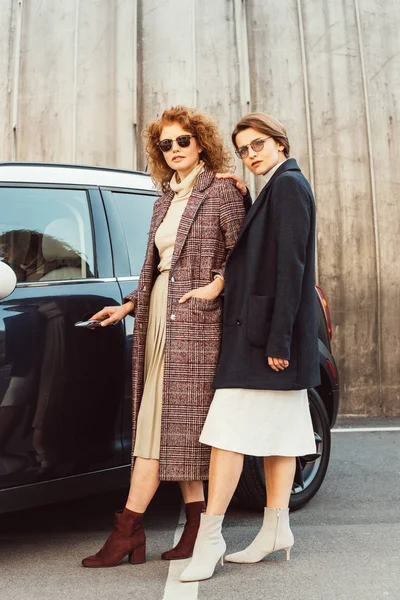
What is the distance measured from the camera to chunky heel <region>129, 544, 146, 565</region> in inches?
135

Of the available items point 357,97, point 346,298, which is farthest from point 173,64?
point 346,298

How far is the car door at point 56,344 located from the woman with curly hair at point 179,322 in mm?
170

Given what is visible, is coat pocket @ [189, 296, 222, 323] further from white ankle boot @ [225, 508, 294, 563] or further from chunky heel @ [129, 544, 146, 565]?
chunky heel @ [129, 544, 146, 565]

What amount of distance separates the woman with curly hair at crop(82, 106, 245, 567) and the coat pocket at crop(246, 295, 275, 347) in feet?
0.67

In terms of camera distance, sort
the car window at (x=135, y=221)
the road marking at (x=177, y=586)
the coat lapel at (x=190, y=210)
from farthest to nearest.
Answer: the car window at (x=135, y=221) < the coat lapel at (x=190, y=210) < the road marking at (x=177, y=586)

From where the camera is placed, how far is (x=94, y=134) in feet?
29.2

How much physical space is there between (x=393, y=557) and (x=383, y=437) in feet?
11.5

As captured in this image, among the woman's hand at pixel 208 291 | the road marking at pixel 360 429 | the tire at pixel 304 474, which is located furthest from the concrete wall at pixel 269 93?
the woman's hand at pixel 208 291

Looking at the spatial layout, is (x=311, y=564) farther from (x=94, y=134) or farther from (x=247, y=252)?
(x=94, y=134)

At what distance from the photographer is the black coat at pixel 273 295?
10.7ft

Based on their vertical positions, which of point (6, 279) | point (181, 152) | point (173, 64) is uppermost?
point (173, 64)

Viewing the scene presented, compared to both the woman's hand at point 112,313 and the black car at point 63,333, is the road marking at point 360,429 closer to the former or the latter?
the black car at point 63,333

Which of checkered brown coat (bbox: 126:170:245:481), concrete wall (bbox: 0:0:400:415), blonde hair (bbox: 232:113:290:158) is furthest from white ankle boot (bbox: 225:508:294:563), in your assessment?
concrete wall (bbox: 0:0:400:415)

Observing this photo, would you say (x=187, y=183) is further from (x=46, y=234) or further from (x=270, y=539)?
(x=270, y=539)
